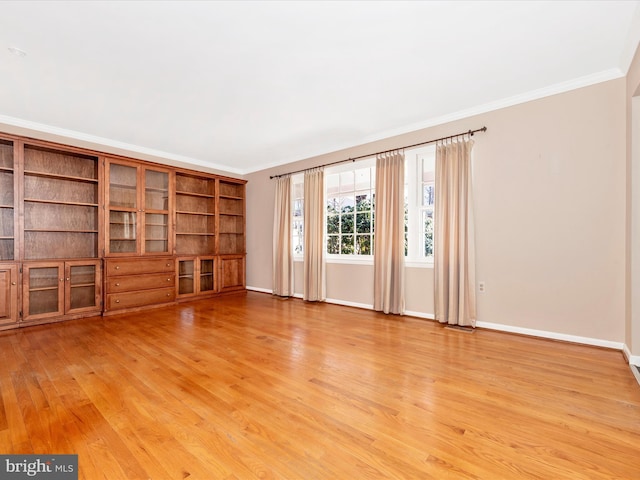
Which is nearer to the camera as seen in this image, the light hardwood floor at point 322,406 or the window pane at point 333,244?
the light hardwood floor at point 322,406

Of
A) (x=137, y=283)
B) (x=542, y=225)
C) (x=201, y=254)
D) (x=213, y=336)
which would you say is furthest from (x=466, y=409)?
(x=201, y=254)

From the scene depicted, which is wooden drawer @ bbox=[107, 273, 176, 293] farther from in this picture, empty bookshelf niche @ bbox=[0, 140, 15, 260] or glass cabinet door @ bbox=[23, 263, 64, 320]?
empty bookshelf niche @ bbox=[0, 140, 15, 260]

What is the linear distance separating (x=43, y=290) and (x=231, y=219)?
3428 mm

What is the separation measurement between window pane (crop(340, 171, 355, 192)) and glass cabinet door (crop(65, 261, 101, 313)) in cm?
404

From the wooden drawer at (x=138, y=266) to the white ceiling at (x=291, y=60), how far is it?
200 cm

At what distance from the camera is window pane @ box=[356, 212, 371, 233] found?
5.01 meters

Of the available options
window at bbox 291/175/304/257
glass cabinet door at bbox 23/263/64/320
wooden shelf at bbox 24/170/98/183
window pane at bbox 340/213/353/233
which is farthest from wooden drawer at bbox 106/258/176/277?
window pane at bbox 340/213/353/233

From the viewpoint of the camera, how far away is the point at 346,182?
5.33 m

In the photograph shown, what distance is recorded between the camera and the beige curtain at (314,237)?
5.44 m

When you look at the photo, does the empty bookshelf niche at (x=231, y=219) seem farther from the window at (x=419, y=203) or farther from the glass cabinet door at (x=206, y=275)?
the window at (x=419, y=203)

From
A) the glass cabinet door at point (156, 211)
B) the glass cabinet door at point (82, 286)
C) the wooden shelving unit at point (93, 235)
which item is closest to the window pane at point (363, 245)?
the wooden shelving unit at point (93, 235)

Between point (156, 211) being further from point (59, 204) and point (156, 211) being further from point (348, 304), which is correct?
point (348, 304)

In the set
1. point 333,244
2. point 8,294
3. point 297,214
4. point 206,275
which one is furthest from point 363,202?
point 8,294

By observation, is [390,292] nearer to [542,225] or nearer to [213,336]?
[542,225]
